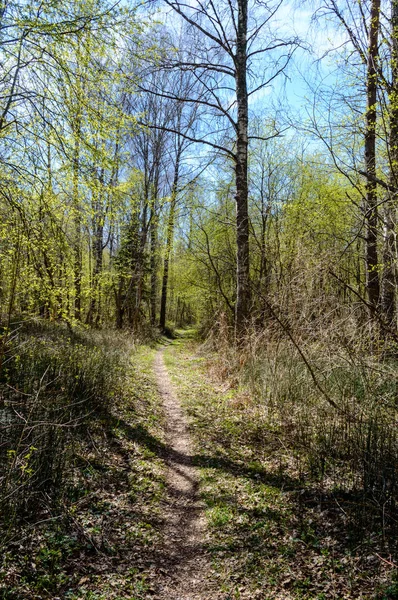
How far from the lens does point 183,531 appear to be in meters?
3.32

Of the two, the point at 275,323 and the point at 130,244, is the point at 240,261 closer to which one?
the point at 275,323

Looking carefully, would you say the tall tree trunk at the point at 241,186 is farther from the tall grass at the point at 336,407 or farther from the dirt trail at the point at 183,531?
the dirt trail at the point at 183,531

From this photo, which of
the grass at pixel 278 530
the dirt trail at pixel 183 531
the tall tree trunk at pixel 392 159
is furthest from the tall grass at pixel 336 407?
the dirt trail at pixel 183 531

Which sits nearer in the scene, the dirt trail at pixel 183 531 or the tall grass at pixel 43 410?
the dirt trail at pixel 183 531

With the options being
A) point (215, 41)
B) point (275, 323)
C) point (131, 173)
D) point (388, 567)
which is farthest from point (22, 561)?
point (131, 173)

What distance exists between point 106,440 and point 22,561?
2.16m

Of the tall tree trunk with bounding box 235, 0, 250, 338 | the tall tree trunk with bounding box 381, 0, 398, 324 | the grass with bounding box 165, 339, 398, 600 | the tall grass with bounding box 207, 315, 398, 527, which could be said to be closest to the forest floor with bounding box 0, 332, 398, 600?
the grass with bounding box 165, 339, 398, 600

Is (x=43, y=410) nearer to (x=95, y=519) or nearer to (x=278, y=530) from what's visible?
(x=95, y=519)

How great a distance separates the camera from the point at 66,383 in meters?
5.45

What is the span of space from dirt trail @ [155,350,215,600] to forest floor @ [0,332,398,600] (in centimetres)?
1

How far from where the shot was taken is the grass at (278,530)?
101 inches

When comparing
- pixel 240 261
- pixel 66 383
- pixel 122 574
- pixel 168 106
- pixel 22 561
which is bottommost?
pixel 122 574

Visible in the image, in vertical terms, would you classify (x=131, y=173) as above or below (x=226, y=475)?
above

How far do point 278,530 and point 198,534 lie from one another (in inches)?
30.2
